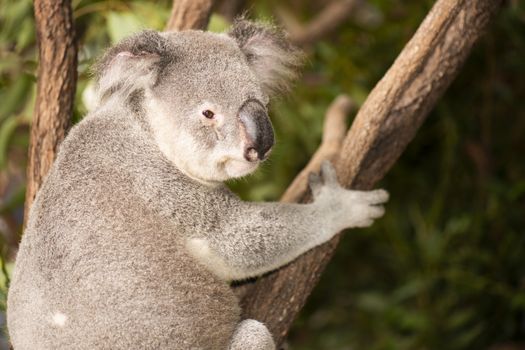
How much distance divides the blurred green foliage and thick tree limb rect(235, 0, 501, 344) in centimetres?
102

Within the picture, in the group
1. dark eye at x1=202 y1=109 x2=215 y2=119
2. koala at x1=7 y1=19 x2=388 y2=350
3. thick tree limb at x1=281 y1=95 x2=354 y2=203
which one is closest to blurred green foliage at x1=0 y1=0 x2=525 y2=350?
thick tree limb at x1=281 y1=95 x2=354 y2=203

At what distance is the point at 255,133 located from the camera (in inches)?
84.3

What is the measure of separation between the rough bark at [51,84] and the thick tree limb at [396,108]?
2.77 feet

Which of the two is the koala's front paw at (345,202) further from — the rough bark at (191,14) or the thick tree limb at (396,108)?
the rough bark at (191,14)

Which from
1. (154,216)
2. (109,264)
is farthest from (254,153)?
(109,264)

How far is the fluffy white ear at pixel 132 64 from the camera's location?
2199 millimetres

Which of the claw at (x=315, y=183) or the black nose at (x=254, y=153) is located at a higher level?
the black nose at (x=254, y=153)

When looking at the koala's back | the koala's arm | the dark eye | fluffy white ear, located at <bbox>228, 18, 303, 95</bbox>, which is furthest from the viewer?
fluffy white ear, located at <bbox>228, 18, 303, 95</bbox>

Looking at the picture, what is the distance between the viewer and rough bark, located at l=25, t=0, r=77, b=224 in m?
2.43

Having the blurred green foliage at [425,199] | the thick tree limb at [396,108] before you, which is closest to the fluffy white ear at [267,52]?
the thick tree limb at [396,108]

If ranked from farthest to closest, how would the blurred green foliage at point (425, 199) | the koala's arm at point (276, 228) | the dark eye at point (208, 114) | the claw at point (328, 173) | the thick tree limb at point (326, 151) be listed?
the blurred green foliage at point (425, 199), the thick tree limb at point (326, 151), the claw at point (328, 173), the koala's arm at point (276, 228), the dark eye at point (208, 114)

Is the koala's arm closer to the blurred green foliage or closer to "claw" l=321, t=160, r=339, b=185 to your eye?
"claw" l=321, t=160, r=339, b=185

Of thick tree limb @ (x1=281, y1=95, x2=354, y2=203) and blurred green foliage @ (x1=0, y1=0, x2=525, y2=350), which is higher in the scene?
thick tree limb @ (x1=281, y1=95, x2=354, y2=203)

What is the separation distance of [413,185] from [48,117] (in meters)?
2.96
